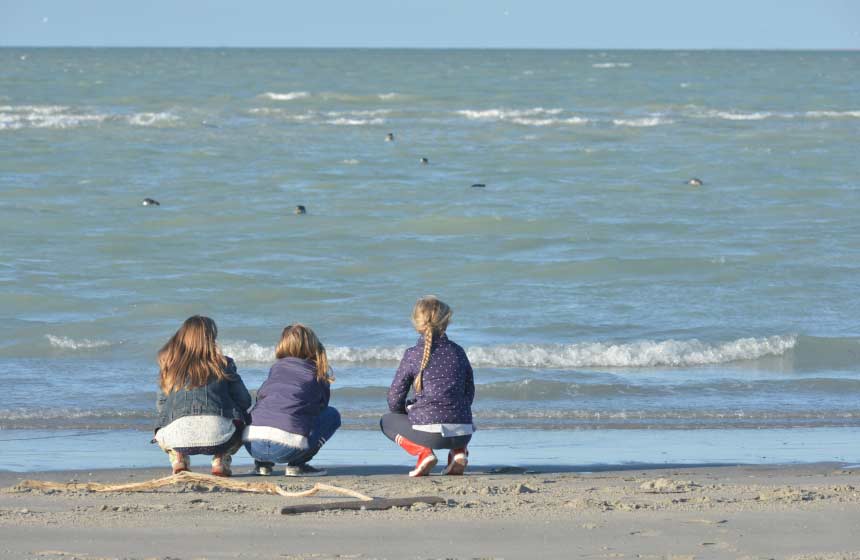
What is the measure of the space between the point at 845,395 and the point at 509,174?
1478 centimetres

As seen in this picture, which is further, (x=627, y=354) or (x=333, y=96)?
(x=333, y=96)

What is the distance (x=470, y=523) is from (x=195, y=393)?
1867 mm

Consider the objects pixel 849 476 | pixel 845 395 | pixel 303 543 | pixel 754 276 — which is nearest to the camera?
pixel 303 543

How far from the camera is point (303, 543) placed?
14.0 feet

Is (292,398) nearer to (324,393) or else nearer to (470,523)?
(324,393)

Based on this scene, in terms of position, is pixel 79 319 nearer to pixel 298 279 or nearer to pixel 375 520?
pixel 298 279

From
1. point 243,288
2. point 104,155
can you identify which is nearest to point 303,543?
point 243,288

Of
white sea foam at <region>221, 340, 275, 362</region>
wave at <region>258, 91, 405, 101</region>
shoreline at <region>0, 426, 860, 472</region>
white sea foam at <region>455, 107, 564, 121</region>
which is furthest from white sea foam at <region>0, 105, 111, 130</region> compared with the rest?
shoreline at <region>0, 426, 860, 472</region>

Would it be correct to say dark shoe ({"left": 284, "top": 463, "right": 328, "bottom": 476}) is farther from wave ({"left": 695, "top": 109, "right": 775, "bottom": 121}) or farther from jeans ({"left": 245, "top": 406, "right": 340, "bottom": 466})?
wave ({"left": 695, "top": 109, "right": 775, "bottom": 121})

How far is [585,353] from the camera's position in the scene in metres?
9.63

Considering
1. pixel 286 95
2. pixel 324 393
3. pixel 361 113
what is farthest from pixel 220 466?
pixel 286 95

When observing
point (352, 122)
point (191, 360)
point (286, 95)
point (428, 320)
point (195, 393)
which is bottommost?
point (195, 393)

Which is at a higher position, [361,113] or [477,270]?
[361,113]

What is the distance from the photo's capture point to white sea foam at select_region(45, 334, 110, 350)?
9.86m
